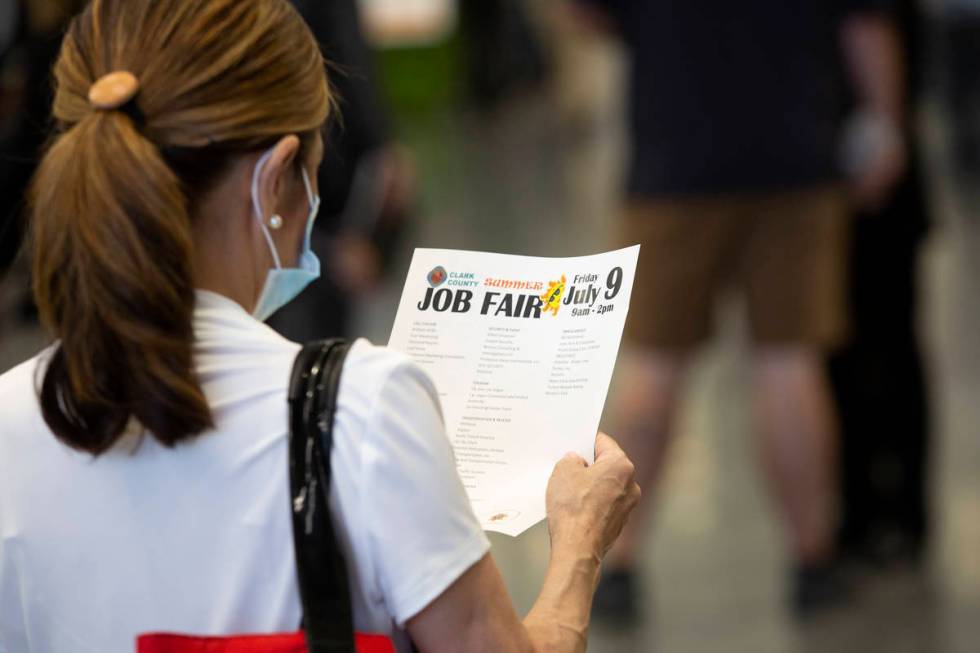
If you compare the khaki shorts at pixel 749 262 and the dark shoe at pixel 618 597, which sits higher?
the khaki shorts at pixel 749 262

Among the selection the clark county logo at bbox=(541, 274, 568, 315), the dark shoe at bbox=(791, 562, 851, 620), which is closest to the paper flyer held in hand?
the clark county logo at bbox=(541, 274, 568, 315)

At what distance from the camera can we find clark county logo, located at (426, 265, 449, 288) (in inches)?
60.2

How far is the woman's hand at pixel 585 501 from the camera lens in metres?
1.44

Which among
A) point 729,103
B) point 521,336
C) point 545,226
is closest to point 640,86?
point 729,103

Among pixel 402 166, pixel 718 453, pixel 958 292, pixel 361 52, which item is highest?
pixel 361 52

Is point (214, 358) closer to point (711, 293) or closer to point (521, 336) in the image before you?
point (521, 336)

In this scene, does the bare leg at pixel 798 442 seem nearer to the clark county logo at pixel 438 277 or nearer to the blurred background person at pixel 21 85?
the blurred background person at pixel 21 85

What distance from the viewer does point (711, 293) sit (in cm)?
338

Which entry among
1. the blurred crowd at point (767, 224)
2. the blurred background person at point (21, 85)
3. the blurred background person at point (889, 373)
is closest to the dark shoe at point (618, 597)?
the blurred crowd at point (767, 224)

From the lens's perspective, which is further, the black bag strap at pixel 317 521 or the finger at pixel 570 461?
the finger at pixel 570 461

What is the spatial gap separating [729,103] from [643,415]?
711mm

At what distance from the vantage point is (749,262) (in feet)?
11.0

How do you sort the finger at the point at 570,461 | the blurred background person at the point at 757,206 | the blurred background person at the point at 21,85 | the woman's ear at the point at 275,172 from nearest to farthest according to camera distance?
the woman's ear at the point at 275,172 → the finger at the point at 570,461 → the blurred background person at the point at 21,85 → the blurred background person at the point at 757,206

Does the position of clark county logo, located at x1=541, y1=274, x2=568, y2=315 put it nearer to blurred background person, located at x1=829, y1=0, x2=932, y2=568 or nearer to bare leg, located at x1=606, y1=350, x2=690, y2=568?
bare leg, located at x1=606, y1=350, x2=690, y2=568
